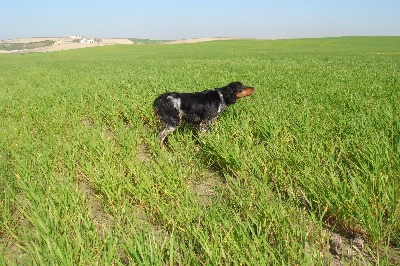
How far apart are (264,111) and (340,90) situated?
3.31m

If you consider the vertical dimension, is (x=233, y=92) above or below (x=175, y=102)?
above

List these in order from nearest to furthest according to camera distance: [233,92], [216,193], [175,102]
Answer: [216,193], [175,102], [233,92]

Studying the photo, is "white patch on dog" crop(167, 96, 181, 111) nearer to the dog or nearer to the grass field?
the dog

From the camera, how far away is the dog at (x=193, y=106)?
17.3ft

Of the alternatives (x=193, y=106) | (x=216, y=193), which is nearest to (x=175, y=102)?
(x=193, y=106)

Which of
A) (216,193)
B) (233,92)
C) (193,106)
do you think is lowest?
(216,193)

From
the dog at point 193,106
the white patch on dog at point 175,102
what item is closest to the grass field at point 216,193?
the dog at point 193,106

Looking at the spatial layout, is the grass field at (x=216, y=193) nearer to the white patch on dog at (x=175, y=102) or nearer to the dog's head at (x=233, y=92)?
the dog's head at (x=233, y=92)

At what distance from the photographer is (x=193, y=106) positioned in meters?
5.35

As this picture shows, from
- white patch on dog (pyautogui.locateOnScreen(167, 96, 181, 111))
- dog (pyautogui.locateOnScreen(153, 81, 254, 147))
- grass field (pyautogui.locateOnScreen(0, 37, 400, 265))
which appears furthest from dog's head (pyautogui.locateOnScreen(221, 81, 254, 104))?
white patch on dog (pyautogui.locateOnScreen(167, 96, 181, 111))

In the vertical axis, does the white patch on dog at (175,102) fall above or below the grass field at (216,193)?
above

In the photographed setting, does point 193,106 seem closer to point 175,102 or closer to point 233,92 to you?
point 175,102

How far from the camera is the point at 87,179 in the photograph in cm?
366

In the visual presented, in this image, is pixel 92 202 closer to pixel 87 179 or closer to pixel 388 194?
pixel 87 179
